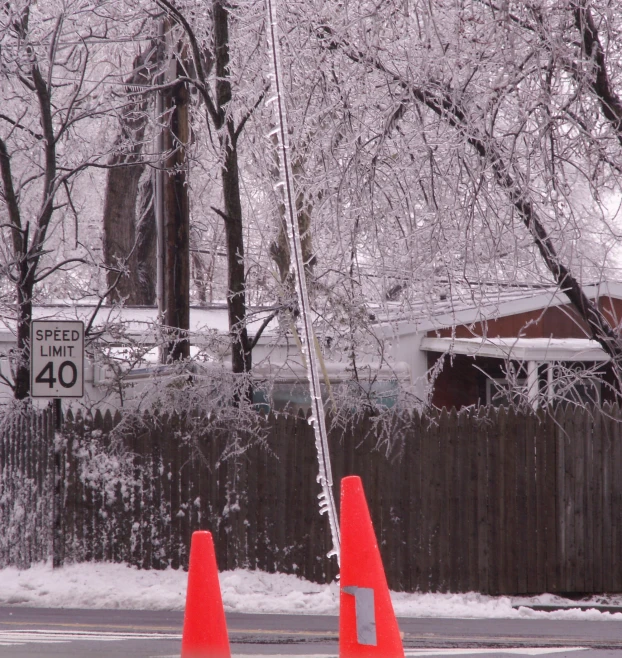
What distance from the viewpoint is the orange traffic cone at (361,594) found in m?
4.02

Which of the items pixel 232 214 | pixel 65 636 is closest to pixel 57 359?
pixel 232 214

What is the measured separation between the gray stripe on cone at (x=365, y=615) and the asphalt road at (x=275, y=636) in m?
2.02

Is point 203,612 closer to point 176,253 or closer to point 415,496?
point 415,496

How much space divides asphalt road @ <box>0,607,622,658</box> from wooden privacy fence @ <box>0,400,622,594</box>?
131 cm

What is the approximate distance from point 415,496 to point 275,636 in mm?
3103

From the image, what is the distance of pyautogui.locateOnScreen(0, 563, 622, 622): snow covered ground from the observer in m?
9.54

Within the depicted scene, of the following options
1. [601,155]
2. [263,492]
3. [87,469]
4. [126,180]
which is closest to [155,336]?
[87,469]

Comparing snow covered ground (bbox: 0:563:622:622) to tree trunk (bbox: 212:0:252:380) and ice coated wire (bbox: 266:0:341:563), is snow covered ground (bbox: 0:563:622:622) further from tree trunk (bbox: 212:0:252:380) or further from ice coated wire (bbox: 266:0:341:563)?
ice coated wire (bbox: 266:0:341:563)

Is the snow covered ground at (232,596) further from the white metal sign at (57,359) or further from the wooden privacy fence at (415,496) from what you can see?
the white metal sign at (57,359)

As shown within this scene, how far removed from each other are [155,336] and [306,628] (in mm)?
5169

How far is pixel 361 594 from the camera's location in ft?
13.3

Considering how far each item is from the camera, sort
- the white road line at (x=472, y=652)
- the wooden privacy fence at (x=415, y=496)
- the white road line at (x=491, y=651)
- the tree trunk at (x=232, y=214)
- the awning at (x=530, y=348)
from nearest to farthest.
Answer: the white road line at (x=472, y=652) < the white road line at (x=491, y=651) < the wooden privacy fence at (x=415, y=496) < the tree trunk at (x=232, y=214) < the awning at (x=530, y=348)

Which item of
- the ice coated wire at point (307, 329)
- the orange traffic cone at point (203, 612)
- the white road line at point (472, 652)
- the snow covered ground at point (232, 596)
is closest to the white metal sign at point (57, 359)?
the snow covered ground at point (232, 596)

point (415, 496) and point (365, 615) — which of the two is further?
point (415, 496)
